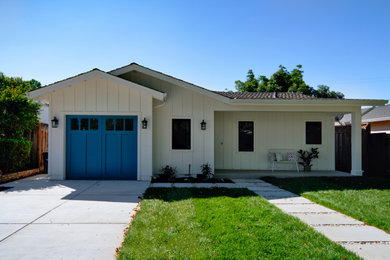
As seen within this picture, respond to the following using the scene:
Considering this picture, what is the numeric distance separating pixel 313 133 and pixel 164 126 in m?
6.19

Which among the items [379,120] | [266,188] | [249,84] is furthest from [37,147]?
[249,84]

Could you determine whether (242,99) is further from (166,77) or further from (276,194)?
(276,194)

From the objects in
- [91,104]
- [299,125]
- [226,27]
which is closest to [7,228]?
[91,104]

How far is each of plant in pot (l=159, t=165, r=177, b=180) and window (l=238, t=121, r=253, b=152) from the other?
3.13 meters

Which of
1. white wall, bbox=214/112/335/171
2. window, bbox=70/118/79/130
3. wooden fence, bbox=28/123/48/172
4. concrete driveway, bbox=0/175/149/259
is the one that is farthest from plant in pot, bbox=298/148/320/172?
wooden fence, bbox=28/123/48/172

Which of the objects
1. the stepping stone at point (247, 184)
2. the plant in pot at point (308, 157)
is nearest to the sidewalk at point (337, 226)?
the stepping stone at point (247, 184)

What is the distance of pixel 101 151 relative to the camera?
8.04 meters

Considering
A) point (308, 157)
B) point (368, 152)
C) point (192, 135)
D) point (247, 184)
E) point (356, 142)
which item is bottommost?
point (247, 184)

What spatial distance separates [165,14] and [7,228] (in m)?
8.60

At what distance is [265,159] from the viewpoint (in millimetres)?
10195

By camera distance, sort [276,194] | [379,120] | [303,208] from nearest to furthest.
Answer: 1. [303,208]
2. [276,194]
3. [379,120]

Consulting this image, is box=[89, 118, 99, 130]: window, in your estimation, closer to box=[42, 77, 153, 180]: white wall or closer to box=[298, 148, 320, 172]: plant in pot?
box=[42, 77, 153, 180]: white wall

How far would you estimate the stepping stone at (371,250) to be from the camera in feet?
9.77

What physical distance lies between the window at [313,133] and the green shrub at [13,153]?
10564 mm
